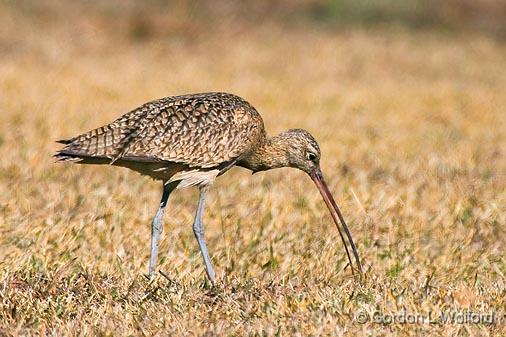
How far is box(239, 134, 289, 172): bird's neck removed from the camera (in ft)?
20.4

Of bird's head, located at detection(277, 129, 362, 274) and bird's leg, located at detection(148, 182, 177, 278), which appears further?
bird's head, located at detection(277, 129, 362, 274)

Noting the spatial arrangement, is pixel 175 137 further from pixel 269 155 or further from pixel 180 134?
pixel 269 155

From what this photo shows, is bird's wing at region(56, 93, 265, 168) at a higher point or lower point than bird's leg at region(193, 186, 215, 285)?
higher

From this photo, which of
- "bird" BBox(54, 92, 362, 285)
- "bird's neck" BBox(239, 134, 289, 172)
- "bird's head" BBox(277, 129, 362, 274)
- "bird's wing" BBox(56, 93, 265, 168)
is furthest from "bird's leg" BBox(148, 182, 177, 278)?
"bird's head" BBox(277, 129, 362, 274)

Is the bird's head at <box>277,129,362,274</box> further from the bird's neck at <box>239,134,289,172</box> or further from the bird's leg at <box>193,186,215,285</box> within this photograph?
the bird's leg at <box>193,186,215,285</box>

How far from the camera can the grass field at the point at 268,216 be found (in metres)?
4.47

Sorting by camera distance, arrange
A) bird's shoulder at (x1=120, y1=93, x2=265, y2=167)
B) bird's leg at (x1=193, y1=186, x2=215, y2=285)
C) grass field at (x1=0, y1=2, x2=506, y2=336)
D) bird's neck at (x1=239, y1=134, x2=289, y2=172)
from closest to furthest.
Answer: grass field at (x1=0, y1=2, x2=506, y2=336), bird's leg at (x1=193, y1=186, x2=215, y2=285), bird's shoulder at (x1=120, y1=93, x2=265, y2=167), bird's neck at (x1=239, y1=134, x2=289, y2=172)

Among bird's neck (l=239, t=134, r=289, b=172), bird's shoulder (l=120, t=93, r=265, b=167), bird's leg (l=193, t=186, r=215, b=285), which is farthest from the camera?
bird's neck (l=239, t=134, r=289, b=172)

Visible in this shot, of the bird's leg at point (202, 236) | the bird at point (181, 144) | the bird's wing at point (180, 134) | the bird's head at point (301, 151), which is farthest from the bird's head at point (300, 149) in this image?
the bird's leg at point (202, 236)

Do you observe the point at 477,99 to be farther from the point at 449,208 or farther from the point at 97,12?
the point at 97,12

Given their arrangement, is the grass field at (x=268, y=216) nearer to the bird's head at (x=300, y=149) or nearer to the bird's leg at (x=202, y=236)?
the bird's leg at (x=202, y=236)

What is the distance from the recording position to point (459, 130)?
38.0 ft

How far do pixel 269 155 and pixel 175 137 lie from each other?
83 centimetres

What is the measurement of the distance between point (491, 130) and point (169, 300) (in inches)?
303
